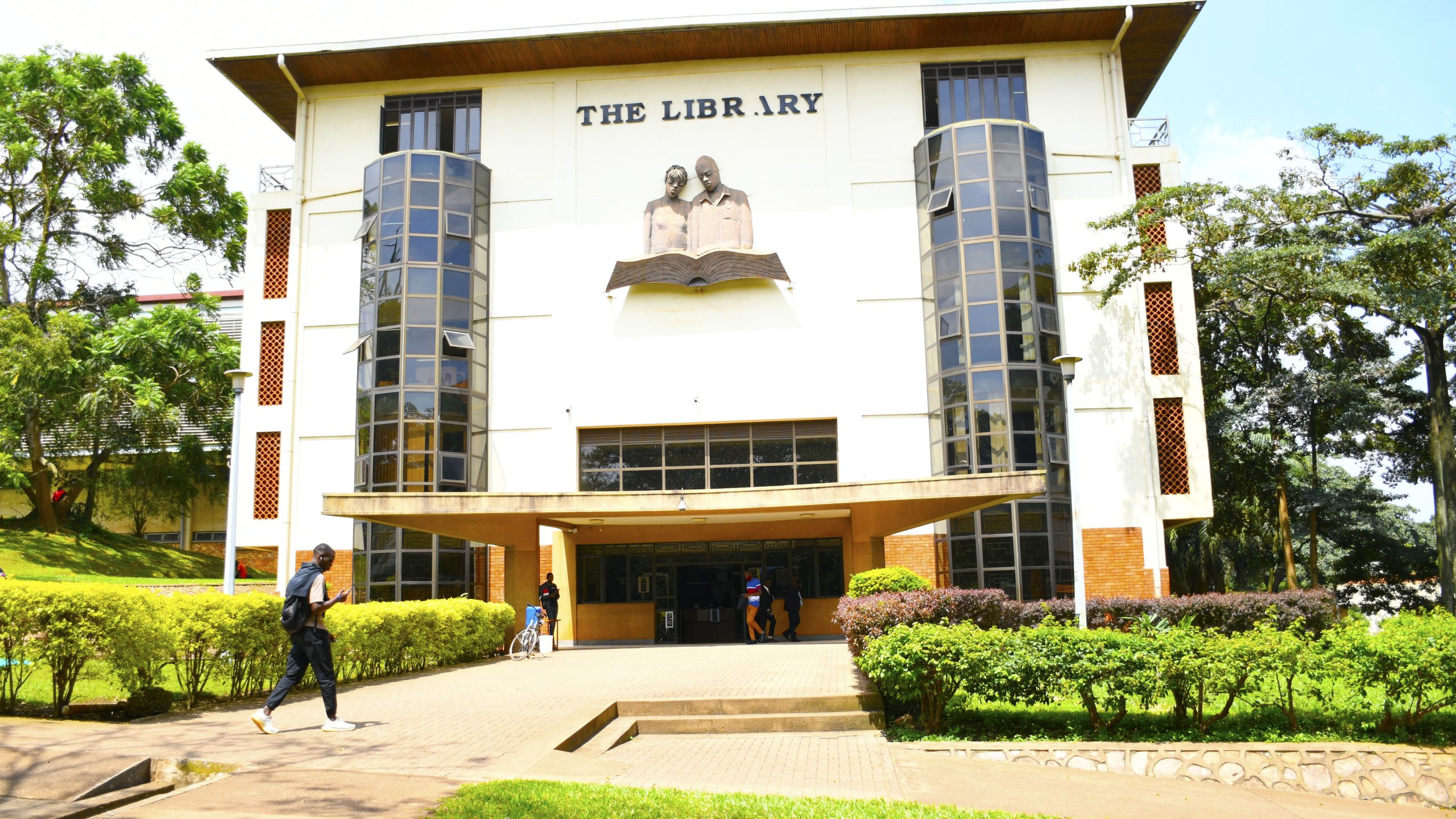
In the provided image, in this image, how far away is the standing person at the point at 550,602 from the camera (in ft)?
64.8

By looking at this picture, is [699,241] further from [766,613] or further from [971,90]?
[766,613]

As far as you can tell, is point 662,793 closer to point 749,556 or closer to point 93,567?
point 749,556

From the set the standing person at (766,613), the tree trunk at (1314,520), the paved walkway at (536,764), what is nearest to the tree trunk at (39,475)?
the standing person at (766,613)

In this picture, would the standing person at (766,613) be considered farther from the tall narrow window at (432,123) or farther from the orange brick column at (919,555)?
the tall narrow window at (432,123)

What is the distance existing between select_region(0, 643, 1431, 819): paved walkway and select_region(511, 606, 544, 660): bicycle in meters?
6.46

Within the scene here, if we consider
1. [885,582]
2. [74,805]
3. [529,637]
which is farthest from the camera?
[529,637]

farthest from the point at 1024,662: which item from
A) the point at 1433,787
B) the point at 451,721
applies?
the point at 451,721

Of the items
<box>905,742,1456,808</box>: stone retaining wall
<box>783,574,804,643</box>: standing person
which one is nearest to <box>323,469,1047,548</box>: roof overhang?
<box>783,574,804,643</box>: standing person

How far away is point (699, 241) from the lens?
24031 millimetres

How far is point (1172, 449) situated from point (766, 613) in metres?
9.70

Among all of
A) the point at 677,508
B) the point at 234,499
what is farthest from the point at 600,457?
the point at 234,499

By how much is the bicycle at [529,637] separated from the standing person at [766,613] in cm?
487

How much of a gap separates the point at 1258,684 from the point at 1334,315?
670 inches

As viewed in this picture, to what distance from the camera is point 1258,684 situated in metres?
9.70
